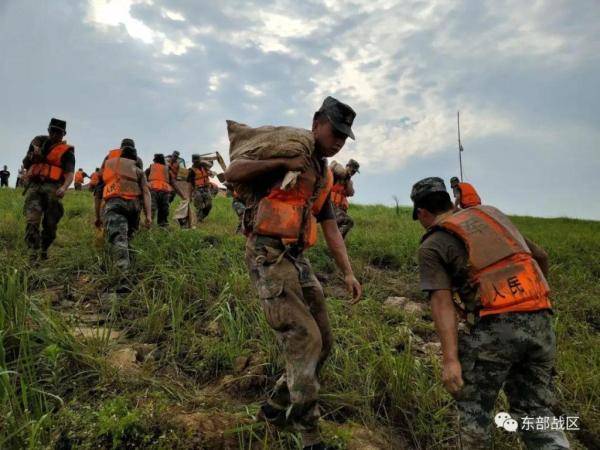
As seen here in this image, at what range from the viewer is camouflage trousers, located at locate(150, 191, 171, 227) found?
973 cm

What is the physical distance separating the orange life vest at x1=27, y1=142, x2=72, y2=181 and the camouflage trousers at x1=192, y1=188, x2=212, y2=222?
520 centimetres

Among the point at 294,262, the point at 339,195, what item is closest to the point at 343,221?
the point at 339,195

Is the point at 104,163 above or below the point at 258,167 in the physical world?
above

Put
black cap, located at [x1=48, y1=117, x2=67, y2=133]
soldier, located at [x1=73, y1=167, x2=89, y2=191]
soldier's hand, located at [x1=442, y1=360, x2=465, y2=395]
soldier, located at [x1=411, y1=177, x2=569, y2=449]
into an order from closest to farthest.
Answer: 1. soldier's hand, located at [x1=442, y1=360, x2=465, y2=395]
2. soldier, located at [x1=411, y1=177, x2=569, y2=449]
3. black cap, located at [x1=48, y1=117, x2=67, y2=133]
4. soldier, located at [x1=73, y1=167, x2=89, y2=191]

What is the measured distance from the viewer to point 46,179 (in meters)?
5.90

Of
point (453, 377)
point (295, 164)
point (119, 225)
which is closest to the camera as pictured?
point (453, 377)

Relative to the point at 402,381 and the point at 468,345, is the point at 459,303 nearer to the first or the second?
the point at 468,345

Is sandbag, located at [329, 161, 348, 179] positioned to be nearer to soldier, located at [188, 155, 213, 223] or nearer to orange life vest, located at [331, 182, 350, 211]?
orange life vest, located at [331, 182, 350, 211]

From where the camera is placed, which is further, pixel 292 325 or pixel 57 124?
pixel 57 124

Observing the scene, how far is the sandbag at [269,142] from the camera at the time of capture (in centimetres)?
245

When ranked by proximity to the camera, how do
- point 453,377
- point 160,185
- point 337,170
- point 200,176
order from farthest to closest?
point 200,176 → point 160,185 → point 337,170 → point 453,377

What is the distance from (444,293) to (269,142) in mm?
1241

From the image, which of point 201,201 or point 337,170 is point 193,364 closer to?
point 337,170

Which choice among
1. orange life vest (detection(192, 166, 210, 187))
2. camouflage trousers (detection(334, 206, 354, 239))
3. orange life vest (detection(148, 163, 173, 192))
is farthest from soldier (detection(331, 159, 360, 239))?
orange life vest (detection(192, 166, 210, 187))
